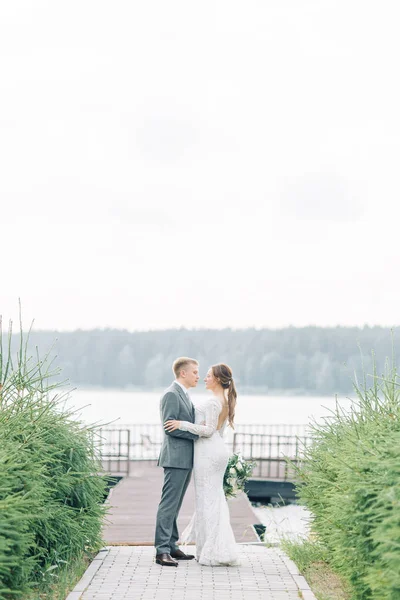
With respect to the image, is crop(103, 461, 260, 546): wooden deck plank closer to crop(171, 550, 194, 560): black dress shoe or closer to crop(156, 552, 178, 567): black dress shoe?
crop(171, 550, 194, 560): black dress shoe

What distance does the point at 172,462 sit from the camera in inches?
373

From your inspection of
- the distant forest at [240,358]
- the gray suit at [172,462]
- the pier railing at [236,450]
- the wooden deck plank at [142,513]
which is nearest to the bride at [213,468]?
the gray suit at [172,462]

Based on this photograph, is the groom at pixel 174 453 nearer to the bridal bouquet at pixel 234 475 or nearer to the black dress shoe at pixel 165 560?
the black dress shoe at pixel 165 560

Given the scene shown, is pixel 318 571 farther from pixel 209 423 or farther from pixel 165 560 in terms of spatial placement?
pixel 209 423

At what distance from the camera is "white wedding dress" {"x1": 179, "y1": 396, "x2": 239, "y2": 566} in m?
9.38

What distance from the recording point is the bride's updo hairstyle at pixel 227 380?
941cm

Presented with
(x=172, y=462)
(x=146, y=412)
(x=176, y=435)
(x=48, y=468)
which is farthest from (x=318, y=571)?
(x=146, y=412)

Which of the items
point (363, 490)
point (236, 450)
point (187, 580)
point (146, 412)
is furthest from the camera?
point (146, 412)

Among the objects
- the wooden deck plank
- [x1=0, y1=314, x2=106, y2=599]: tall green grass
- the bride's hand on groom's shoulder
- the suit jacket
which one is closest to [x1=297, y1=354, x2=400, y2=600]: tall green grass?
the suit jacket

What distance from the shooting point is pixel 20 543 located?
652cm

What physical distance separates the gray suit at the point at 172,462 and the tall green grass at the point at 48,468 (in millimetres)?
707

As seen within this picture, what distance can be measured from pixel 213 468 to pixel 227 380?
3.13ft

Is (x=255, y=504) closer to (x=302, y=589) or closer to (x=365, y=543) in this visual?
(x=302, y=589)

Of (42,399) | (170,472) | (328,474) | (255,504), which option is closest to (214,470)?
(170,472)
